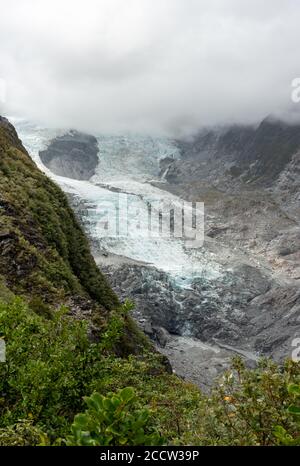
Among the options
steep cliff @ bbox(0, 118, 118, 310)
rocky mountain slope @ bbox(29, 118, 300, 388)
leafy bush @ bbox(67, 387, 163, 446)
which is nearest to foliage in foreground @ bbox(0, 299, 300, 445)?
leafy bush @ bbox(67, 387, 163, 446)

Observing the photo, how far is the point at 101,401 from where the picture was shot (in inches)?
138

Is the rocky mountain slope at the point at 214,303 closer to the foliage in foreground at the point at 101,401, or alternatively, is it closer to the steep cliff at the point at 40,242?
the steep cliff at the point at 40,242

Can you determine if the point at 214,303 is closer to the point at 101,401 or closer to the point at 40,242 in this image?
the point at 40,242

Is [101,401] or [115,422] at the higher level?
[101,401]

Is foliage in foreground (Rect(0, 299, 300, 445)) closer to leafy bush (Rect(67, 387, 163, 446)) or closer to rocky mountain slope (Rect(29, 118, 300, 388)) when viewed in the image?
leafy bush (Rect(67, 387, 163, 446))

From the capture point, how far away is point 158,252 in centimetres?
14575

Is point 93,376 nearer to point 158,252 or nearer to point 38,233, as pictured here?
point 38,233

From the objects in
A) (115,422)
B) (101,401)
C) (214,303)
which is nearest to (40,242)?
(101,401)

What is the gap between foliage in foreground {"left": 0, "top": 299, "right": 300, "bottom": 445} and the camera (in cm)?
344

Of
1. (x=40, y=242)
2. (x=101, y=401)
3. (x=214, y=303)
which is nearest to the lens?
(x=101, y=401)

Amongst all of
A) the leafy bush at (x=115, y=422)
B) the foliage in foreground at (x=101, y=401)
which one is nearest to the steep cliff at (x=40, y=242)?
the foliage in foreground at (x=101, y=401)
